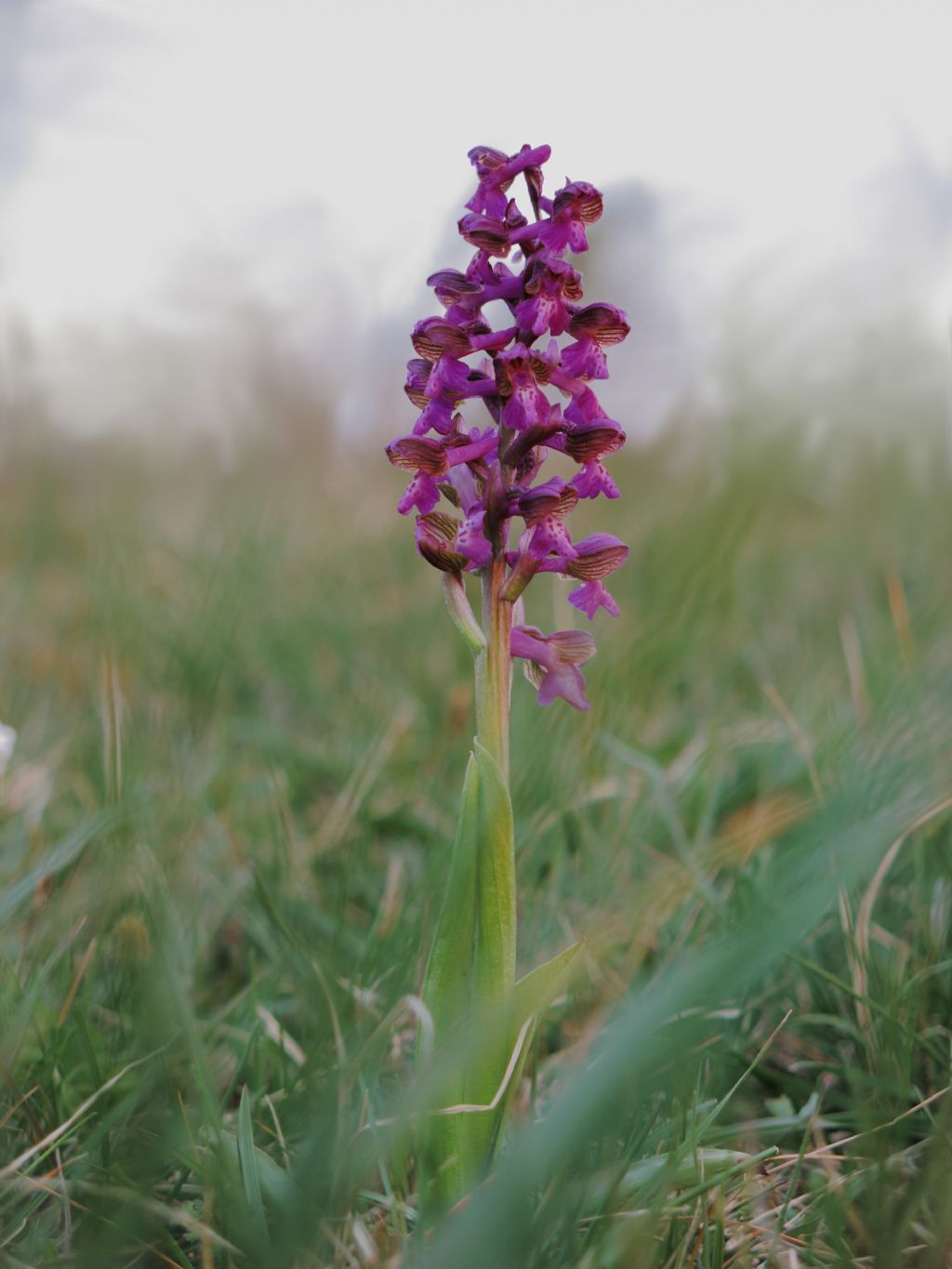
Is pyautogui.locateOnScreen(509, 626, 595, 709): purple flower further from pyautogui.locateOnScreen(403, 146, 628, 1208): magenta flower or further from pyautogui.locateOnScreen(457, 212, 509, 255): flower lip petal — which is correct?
pyautogui.locateOnScreen(457, 212, 509, 255): flower lip petal

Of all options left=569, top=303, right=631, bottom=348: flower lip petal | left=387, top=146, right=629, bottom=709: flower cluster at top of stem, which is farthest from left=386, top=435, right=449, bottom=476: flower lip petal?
left=569, top=303, right=631, bottom=348: flower lip petal

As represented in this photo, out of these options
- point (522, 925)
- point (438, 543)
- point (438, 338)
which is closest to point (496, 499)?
point (438, 543)

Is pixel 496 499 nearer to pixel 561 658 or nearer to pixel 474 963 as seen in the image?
pixel 561 658

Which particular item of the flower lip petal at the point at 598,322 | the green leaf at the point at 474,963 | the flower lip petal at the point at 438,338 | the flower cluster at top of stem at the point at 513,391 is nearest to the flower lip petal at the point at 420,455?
the flower cluster at top of stem at the point at 513,391

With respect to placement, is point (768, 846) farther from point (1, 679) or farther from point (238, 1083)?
point (1, 679)

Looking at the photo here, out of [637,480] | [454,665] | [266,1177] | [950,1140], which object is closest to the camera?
[950,1140]

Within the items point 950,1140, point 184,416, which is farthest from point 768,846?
point 184,416

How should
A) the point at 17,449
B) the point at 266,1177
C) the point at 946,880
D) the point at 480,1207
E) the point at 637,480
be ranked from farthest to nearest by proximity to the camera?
the point at 17,449 < the point at 637,480 < the point at 946,880 < the point at 266,1177 < the point at 480,1207

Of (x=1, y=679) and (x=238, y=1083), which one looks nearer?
(x=238, y=1083)
